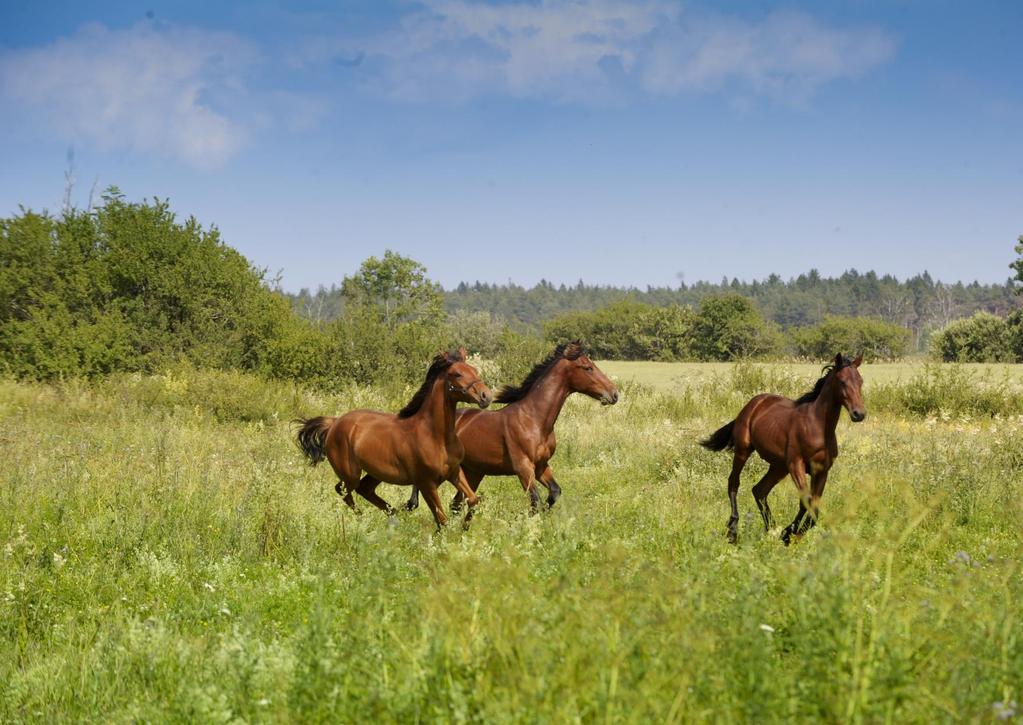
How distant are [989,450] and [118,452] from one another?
1325 centimetres

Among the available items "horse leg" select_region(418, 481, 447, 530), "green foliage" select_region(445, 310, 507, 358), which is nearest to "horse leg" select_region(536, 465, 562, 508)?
"horse leg" select_region(418, 481, 447, 530)

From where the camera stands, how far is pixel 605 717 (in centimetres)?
278

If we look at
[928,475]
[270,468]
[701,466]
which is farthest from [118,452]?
[928,475]

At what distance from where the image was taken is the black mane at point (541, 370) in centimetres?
898

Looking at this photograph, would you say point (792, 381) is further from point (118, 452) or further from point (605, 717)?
point (605, 717)

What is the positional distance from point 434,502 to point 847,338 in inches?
3512

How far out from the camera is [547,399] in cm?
877

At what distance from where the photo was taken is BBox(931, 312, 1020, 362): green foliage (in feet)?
185

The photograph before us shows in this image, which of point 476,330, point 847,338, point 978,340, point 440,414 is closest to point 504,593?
point 440,414

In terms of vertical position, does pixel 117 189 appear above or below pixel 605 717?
above

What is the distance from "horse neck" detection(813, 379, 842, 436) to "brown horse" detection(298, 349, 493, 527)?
10.9 ft

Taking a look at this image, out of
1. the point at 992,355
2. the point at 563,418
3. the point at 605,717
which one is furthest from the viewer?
the point at 992,355

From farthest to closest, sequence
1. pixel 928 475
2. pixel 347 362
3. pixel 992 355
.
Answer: pixel 992 355
pixel 347 362
pixel 928 475

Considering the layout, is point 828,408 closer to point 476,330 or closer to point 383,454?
point 383,454
